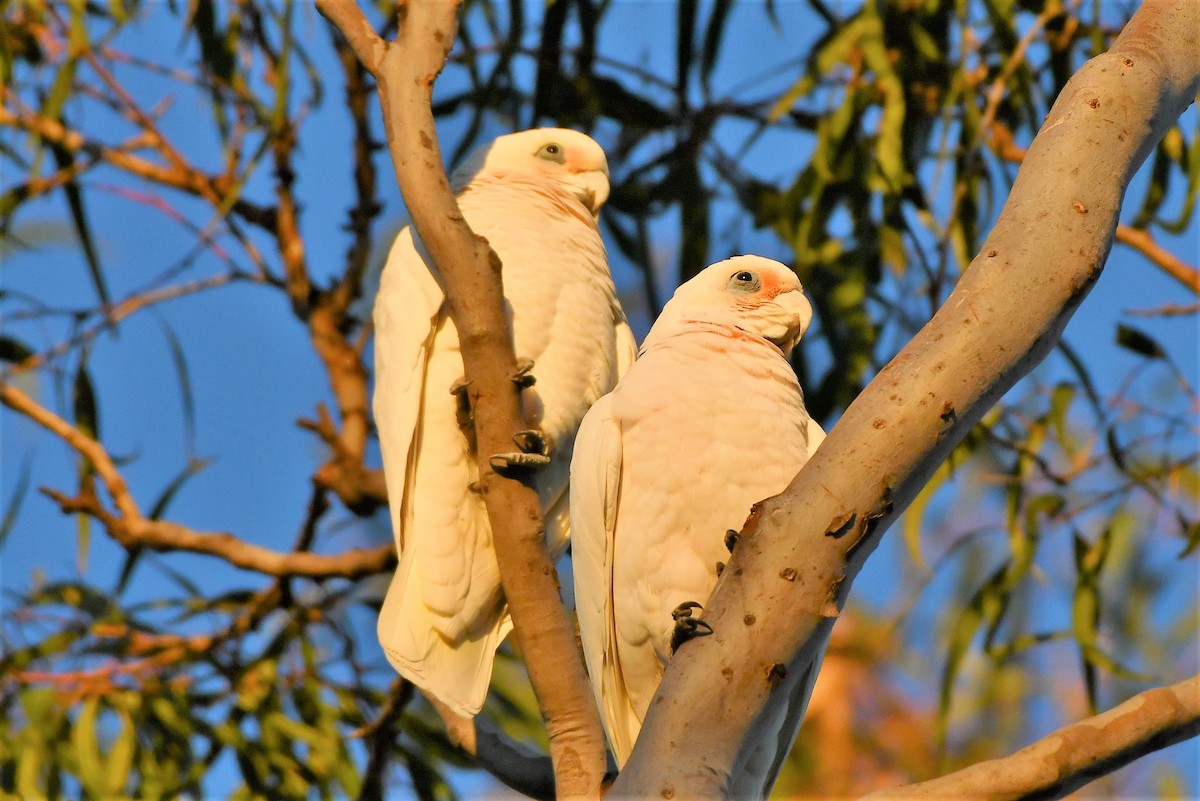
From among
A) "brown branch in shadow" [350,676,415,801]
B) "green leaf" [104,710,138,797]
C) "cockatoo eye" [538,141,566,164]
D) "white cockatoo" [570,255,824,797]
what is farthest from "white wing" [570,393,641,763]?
"green leaf" [104,710,138,797]

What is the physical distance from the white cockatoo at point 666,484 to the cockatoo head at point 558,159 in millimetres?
632

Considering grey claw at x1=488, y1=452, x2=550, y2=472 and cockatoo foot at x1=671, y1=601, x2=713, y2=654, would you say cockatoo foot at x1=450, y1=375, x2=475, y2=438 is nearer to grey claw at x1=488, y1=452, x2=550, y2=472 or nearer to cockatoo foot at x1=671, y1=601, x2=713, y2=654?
grey claw at x1=488, y1=452, x2=550, y2=472

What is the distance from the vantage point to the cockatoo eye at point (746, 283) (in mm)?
1704

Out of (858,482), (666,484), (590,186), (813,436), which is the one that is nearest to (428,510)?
(666,484)

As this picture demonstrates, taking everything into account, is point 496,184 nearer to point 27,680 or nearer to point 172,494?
point 172,494

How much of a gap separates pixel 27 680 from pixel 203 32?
133cm

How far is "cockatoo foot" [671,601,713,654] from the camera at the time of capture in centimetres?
110

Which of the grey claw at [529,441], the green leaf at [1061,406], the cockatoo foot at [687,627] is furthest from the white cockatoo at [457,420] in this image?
the green leaf at [1061,406]

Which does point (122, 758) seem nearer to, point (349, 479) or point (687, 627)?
point (349, 479)

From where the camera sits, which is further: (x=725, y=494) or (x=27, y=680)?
(x=27, y=680)

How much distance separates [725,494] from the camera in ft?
4.85

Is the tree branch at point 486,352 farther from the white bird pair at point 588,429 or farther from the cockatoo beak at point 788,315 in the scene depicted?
the cockatoo beak at point 788,315

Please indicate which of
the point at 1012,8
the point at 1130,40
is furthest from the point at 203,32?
the point at 1130,40

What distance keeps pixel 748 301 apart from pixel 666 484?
327 mm
